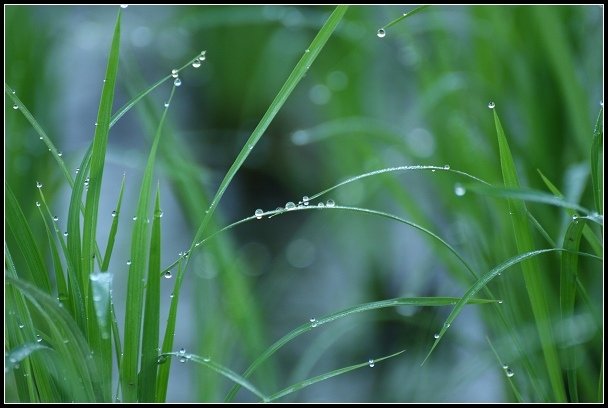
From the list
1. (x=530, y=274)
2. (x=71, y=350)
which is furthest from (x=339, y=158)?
(x=71, y=350)

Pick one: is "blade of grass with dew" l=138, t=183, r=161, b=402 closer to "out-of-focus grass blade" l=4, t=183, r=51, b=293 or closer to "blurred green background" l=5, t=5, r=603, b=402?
"out-of-focus grass blade" l=4, t=183, r=51, b=293

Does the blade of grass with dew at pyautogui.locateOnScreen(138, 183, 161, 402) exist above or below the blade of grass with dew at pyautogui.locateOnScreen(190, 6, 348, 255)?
below

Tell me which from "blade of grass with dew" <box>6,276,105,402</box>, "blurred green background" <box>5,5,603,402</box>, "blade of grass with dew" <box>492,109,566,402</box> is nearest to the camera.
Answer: "blade of grass with dew" <box>6,276,105,402</box>

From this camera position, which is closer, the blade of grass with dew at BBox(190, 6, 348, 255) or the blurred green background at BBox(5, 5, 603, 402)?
the blade of grass with dew at BBox(190, 6, 348, 255)

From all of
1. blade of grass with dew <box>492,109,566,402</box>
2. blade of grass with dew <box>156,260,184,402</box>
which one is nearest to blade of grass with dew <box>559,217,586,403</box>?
blade of grass with dew <box>492,109,566,402</box>

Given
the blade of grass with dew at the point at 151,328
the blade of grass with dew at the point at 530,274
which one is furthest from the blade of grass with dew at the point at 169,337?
the blade of grass with dew at the point at 530,274

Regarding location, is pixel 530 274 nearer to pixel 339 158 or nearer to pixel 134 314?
pixel 134 314

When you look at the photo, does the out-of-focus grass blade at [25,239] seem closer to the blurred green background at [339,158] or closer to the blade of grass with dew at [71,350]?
the blade of grass with dew at [71,350]
